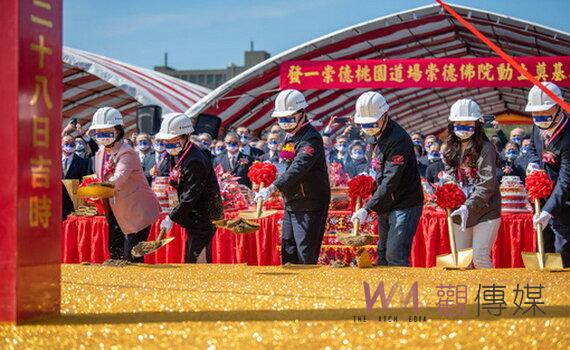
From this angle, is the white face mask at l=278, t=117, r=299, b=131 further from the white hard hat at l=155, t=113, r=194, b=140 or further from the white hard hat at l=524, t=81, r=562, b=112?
the white hard hat at l=524, t=81, r=562, b=112

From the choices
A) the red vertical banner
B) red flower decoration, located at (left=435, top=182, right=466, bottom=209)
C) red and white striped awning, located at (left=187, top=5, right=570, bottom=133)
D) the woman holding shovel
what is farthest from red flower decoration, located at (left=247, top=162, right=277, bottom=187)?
red and white striped awning, located at (left=187, top=5, right=570, bottom=133)

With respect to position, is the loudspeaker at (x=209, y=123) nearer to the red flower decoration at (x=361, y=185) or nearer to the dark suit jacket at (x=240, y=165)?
the dark suit jacket at (x=240, y=165)

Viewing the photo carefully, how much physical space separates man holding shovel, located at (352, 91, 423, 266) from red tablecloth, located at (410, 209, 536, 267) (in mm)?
1891

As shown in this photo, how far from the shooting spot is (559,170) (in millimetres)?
5055

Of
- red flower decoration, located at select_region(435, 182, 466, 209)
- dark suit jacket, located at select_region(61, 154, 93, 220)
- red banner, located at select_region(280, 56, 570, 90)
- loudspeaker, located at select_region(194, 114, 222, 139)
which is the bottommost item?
red flower decoration, located at select_region(435, 182, 466, 209)

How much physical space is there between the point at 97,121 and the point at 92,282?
10.0 feet

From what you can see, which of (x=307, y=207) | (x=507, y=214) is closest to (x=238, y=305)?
(x=307, y=207)

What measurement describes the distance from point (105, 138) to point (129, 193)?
0.45 metres

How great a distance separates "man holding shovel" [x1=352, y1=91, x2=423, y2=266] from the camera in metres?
5.16

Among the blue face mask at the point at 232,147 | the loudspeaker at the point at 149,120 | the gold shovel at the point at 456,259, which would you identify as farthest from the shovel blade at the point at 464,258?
the loudspeaker at the point at 149,120

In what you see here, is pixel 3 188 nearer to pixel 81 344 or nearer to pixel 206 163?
pixel 81 344

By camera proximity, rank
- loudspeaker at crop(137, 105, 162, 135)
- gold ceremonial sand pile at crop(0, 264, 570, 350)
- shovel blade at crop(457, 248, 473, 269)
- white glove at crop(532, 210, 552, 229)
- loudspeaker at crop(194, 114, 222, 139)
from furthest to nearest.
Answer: loudspeaker at crop(194, 114, 222, 139) → loudspeaker at crop(137, 105, 162, 135) → white glove at crop(532, 210, 552, 229) → shovel blade at crop(457, 248, 473, 269) → gold ceremonial sand pile at crop(0, 264, 570, 350)

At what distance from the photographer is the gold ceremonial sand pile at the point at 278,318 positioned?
83.2 inches

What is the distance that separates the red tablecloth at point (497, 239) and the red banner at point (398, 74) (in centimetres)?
438
